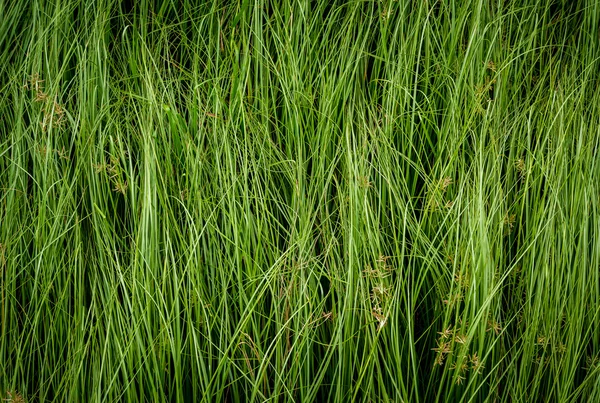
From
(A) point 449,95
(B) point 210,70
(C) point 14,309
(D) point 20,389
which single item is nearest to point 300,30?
(B) point 210,70

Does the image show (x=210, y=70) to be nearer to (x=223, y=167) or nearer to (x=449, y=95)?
(x=223, y=167)

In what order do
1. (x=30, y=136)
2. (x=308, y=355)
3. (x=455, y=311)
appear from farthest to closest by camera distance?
(x=30, y=136) → (x=455, y=311) → (x=308, y=355)

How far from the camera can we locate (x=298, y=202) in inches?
60.0

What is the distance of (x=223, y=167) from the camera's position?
158 cm

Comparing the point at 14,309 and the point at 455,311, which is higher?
the point at 455,311

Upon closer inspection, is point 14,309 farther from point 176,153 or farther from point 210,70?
point 210,70

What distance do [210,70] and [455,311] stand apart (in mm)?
1095

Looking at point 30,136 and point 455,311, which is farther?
point 30,136

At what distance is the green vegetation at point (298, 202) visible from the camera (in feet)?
4.69

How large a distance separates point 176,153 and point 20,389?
81 cm

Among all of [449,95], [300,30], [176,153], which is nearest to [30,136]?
[176,153]

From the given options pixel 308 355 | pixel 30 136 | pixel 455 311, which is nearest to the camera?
pixel 308 355

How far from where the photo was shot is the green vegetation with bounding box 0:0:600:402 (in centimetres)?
143

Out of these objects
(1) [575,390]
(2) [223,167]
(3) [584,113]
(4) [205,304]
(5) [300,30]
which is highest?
(5) [300,30]
